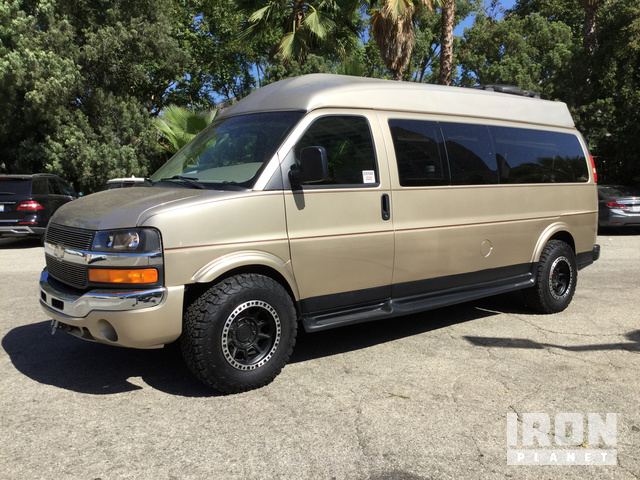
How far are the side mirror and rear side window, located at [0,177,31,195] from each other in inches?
410

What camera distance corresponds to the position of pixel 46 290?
4.34 m

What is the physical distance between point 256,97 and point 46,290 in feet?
7.70

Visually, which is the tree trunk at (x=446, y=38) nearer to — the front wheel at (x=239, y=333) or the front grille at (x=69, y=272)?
the front wheel at (x=239, y=333)

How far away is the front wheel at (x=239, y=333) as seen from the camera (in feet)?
13.0

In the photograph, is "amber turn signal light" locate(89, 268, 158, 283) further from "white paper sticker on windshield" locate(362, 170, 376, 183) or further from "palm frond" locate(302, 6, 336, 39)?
"palm frond" locate(302, 6, 336, 39)

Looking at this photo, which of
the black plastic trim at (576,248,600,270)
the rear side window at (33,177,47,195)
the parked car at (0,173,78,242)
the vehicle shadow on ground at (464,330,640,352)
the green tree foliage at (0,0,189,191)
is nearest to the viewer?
the vehicle shadow on ground at (464,330,640,352)

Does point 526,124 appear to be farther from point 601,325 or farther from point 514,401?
point 514,401

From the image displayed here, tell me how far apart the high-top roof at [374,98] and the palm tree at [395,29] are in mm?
9621

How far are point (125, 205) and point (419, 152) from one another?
258 cm

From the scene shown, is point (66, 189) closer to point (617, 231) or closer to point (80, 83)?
point (80, 83)

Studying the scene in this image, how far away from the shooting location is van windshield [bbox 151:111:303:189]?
14.3 ft

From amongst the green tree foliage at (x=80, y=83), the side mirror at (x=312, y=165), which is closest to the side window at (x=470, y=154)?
the side mirror at (x=312, y=165)

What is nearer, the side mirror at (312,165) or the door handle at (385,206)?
the side mirror at (312,165)

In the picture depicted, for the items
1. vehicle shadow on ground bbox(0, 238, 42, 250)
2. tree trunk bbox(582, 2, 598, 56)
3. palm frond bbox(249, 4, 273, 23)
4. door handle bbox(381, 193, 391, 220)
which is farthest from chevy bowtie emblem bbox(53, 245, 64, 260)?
tree trunk bbox(582, 2, 598, 56)
